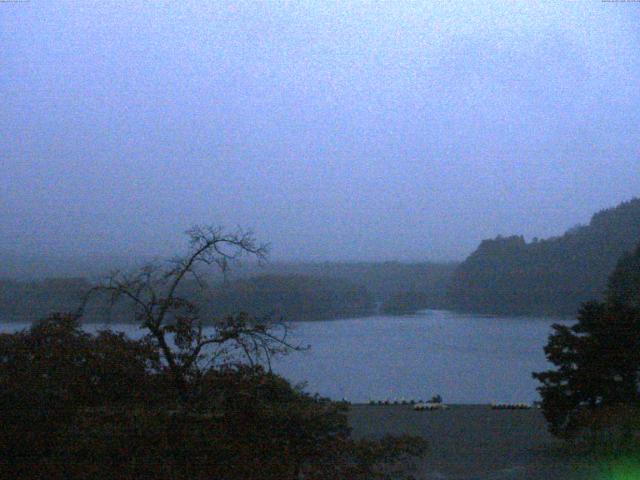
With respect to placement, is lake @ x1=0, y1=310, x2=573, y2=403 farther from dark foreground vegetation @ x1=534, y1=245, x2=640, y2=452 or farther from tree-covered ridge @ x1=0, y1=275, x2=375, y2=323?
dark foreground vegetation @ x1=534, y1=245, x2=640, y2=452

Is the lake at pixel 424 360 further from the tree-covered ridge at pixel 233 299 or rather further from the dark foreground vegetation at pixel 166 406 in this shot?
the dark foreground vegetation at pixel 166 406

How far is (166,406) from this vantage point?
22.6 ft

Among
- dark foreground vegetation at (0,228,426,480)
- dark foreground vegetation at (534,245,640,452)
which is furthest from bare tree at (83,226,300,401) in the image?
dark foreground vegetation at (534,245,640,452)

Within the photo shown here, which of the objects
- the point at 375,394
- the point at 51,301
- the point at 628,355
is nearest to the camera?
the point at 51,301

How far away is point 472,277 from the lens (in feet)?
138

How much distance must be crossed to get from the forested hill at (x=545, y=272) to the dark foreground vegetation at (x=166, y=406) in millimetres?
31285

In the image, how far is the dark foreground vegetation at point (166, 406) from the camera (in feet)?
20.5

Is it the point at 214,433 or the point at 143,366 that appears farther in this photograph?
the point at 143,366

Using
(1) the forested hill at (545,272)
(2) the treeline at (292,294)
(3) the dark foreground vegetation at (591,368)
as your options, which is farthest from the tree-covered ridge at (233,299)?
(1) the forested hill at (545,272)

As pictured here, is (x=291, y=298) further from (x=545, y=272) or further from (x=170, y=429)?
(x=545, y=272)

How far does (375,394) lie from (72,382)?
62.6 feet

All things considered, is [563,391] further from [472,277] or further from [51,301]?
[472,277]

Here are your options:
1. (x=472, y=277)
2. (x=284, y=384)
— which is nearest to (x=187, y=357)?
(x=284, y=384)

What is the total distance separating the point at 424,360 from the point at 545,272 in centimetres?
1520
